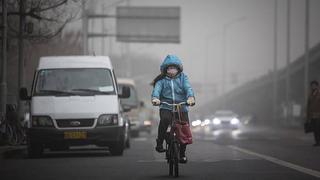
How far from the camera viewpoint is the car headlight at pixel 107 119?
21234 millimetres

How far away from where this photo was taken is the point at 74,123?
21.2 metres

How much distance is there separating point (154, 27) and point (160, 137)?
125ft

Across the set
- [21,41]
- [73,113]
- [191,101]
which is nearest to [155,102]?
[191,101]

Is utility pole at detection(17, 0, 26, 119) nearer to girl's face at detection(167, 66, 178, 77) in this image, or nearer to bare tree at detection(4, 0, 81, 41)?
bare tree at detection(4, 0, 81, 41)

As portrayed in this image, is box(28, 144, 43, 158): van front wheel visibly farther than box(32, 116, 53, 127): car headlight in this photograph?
Yes

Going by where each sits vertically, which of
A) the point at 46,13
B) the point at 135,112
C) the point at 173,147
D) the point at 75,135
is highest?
the point at 46,13

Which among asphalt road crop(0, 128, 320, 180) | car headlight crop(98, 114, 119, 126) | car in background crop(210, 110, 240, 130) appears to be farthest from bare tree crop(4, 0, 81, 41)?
car in background crop(210, 110, 240, 130)

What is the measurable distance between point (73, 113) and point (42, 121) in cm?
70

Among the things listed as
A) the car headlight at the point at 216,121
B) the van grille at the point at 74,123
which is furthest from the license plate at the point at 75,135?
the car headlight at the point at 216,121

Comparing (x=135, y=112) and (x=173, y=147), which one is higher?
(x=173, y=147)

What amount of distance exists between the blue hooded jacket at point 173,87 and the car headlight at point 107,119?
6.35m

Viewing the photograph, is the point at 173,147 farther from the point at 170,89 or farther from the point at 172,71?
the point at 172,71

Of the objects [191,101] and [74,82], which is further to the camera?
[74,82]

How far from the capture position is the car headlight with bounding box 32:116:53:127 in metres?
21.1
